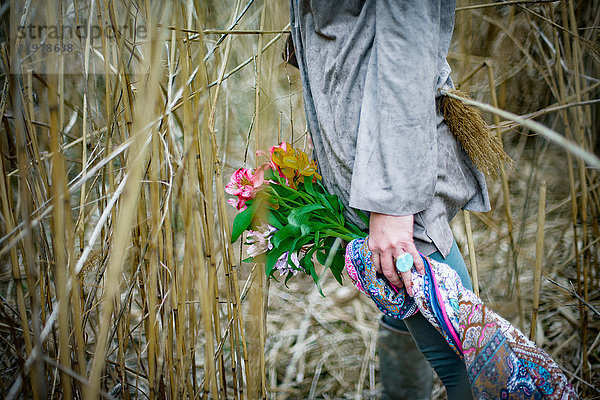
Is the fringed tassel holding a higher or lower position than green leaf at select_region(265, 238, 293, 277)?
higher

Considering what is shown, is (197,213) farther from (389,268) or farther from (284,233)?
(389,268)

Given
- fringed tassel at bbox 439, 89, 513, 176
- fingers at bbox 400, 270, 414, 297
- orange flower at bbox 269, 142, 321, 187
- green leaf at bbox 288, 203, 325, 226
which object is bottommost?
fingers at bbox 400, 270, 414, 297

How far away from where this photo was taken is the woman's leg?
0.66m

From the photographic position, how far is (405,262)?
57 cm

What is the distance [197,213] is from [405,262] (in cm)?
31

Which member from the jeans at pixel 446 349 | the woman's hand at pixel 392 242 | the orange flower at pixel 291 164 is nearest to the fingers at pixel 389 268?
the woman's hand at pixel 392 242

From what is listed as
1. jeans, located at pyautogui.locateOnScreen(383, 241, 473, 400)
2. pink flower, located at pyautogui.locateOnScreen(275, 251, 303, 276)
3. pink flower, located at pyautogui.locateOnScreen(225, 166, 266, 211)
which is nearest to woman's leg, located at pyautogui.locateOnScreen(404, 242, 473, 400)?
jeans, located at pyautogui.locateOnScreen(383, 241, 473, 400)

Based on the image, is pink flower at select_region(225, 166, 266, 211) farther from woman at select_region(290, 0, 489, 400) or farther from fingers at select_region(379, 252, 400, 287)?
fingers at select_region(379, 252, 400, 287)

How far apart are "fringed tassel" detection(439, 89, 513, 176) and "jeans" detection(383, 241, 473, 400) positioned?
0.51 feet

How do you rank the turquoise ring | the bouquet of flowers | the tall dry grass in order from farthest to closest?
the bouquet of flowers, the turquoise ring, the tall dry grass

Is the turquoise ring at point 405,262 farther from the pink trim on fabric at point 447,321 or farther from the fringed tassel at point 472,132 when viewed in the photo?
the fringed tassel at point 472,132

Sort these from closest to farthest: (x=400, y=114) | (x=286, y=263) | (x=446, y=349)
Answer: (x=400, y=114) < (x=446, y=349) < (x=286, y=263)

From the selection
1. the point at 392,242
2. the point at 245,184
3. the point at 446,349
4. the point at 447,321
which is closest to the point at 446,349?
the point at 446,349

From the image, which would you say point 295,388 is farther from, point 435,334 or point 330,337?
point 435,334
